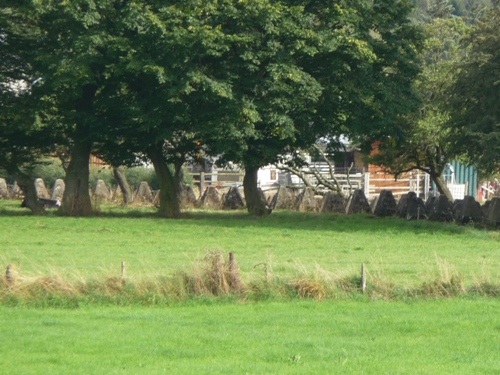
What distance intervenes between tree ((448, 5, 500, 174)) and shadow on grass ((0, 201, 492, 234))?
9.40 ft

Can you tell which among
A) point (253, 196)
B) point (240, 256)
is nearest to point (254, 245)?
point (240, 256)

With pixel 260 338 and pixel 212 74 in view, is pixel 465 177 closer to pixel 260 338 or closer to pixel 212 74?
pixel 212 74

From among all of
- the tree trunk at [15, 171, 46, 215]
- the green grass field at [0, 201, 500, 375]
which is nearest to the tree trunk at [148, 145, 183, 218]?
the tree trunk at [15, 171, 46, 215]

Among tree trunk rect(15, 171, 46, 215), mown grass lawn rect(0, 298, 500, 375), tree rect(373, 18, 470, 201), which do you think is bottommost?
mown grass lawn rect(0, 298, 500, 375)

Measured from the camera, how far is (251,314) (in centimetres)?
1825

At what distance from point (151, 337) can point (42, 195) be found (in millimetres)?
38967

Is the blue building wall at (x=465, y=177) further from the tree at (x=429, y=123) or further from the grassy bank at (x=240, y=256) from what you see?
the grassy bank at (x=240, y=256)

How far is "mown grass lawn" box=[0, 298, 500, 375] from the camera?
46.3 feet

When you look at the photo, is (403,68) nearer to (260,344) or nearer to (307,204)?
(307,204)

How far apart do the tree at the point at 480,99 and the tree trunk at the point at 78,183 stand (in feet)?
47.0

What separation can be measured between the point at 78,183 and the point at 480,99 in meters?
15.8

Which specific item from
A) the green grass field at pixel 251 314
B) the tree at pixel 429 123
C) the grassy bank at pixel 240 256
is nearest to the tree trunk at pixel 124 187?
the grassy bank at pixel 240 256

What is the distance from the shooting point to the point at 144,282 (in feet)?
64.1

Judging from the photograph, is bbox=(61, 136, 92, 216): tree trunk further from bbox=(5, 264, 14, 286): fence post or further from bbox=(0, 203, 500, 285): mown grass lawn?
bbox=(5, 264, 14, 286): fence post
